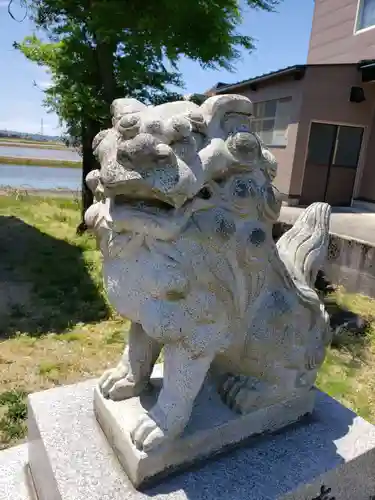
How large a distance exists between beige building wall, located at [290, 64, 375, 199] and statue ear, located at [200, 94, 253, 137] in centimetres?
682

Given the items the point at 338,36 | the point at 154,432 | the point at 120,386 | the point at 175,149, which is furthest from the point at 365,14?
the point at 154,432

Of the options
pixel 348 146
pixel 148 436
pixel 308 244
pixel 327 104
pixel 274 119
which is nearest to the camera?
pixel 148 436

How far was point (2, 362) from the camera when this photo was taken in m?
2.83

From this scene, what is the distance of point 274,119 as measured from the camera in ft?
27.2

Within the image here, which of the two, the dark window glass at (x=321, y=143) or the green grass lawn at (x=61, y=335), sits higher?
the dark window glass at (x=321, y=143)

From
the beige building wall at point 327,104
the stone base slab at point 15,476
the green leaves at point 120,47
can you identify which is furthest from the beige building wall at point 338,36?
the stone base slab at point 15,476

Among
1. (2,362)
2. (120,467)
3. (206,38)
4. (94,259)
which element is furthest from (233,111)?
(206,38)

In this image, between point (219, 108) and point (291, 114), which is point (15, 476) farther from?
point (291, 114)

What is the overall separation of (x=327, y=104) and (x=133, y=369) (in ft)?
23.7

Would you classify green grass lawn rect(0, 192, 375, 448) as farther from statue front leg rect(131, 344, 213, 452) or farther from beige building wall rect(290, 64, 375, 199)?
beige building wall rect(290, 64, 375, 199)

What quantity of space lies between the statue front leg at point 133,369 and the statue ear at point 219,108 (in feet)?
2.30

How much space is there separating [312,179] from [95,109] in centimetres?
450

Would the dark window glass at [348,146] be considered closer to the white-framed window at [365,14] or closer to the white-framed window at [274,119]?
the white-framed window at [274,119]

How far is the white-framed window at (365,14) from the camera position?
827cm
